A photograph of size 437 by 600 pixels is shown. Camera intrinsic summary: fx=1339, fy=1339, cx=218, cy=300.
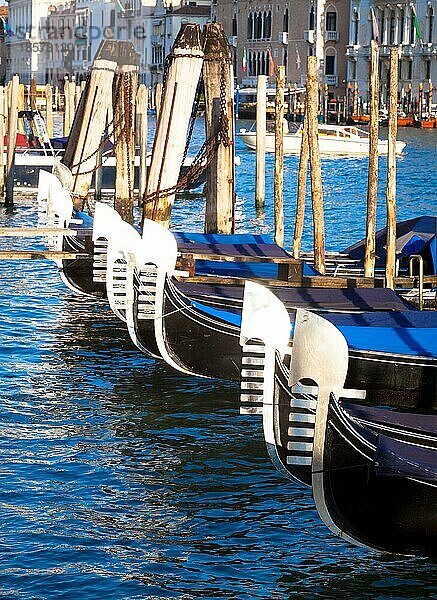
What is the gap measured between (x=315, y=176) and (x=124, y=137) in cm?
280

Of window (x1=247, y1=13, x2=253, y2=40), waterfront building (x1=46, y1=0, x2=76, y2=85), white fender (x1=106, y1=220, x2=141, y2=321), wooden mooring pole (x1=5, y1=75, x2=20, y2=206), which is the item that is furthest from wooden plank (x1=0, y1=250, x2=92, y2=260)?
waterfront building (x1=46, y1=0, x2=76, y2=85)

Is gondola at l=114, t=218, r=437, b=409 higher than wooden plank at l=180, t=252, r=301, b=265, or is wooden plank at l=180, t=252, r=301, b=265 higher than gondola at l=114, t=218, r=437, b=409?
wooden plank at l=180, t=252, r=301, b=265

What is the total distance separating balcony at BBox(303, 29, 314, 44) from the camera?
4950 centimetres

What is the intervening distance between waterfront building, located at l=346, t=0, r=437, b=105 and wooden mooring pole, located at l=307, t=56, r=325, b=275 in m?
33.9

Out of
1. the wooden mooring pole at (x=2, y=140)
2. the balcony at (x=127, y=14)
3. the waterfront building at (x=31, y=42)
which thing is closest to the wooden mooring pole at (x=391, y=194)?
the wooden mooring pole at (x=2, y=140)

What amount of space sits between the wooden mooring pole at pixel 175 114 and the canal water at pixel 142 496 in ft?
3.67

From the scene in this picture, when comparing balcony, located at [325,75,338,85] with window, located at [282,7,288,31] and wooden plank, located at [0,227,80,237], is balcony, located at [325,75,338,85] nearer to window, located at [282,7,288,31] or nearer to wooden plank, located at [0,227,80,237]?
window, located at [282,7,288,31]

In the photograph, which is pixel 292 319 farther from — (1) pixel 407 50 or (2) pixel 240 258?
(1) pixel 407 50

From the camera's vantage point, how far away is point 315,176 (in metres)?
8.57

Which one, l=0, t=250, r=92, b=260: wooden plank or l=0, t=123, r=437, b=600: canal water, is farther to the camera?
l=0, t=250, r=92, b=260: wooden plank

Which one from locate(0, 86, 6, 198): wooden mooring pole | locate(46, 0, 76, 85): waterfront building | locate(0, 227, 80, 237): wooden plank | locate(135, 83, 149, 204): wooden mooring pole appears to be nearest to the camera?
locate(0, 227, 80, 237): wooden plank

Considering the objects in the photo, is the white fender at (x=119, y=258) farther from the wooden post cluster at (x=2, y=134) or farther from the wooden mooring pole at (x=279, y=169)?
the wooden post cluster at (x=2, y=134)

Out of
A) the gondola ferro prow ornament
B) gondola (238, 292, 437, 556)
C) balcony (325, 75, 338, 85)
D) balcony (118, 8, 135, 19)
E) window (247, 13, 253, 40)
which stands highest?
balcony (118, 8, 135, 19)

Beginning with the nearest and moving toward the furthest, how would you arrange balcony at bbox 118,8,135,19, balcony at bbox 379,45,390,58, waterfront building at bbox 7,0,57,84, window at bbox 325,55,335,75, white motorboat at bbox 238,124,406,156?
white motorboat at bbox 238,124,406,156, balcony at bbox 379,45,390,58, window at bbox 325,55,335,75, balcony at bbox 118,8,135,19, waterfront building at bbox 7,0,57,84
